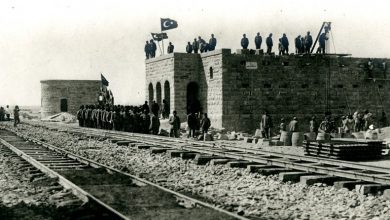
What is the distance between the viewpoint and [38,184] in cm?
984

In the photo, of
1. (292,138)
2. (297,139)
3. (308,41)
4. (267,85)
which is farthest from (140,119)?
(308,41)

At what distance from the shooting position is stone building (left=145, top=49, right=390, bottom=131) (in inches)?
A: 1145

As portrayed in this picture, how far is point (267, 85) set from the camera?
29859 millimetres

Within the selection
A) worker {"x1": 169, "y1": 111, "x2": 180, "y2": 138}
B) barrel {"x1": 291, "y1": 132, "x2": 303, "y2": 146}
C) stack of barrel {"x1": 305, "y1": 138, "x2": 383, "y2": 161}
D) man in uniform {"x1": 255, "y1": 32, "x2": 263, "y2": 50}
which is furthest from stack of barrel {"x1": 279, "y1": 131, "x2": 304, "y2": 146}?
man in uniform {"x1": 255, "y1": 32, "x2": 263, "y2": 50}

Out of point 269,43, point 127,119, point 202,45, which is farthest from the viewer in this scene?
point 202,45

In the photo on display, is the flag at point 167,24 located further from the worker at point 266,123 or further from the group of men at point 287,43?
the worker at point 266,123

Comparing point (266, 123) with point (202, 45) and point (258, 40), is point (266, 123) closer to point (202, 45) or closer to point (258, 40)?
point (258, 40)

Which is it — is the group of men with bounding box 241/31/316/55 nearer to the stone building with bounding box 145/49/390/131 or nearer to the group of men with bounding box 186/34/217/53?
the stone building with bounding box 145/49/390/131

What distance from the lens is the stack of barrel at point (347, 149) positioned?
44.3 ft

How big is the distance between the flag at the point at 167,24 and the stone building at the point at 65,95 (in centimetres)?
2855

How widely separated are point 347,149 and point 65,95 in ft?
159

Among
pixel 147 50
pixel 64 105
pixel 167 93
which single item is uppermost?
pixel 147 50

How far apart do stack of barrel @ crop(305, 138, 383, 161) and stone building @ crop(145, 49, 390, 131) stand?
14.1 metres

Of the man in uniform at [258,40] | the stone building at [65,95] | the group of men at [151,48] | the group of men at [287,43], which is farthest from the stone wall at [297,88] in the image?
the stone building at [65,95]
